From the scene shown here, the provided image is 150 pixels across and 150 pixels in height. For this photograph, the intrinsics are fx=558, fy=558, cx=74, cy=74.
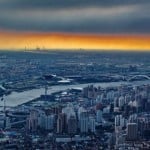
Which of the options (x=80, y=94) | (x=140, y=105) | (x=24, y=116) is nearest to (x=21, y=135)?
(x=24, y=116)

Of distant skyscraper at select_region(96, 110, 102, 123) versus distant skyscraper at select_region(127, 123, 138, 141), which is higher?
distant skyscraper at select_region(127, 123, 138, 141)

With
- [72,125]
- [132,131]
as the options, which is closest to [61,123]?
[72,125]

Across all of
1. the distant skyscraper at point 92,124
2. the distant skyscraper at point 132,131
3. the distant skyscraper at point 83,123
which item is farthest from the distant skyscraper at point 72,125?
the distant skyscraper at point 132,131

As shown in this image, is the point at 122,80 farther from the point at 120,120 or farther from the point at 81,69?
the point at 120,120

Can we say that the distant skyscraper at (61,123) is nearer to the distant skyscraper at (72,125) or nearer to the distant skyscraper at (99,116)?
the distant skyscraper at (72,125)

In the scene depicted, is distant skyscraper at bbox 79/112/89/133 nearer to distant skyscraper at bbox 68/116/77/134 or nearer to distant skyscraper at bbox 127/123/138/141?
distant skyscraper at bbox 68/116/77/134

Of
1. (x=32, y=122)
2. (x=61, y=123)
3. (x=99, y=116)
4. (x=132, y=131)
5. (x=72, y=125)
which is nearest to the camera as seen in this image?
(x=132, y=131)

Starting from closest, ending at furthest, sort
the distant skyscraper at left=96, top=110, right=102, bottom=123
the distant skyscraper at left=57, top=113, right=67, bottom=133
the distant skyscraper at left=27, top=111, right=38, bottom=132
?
1. the distant skyscraper at left=57, top=113, right=67, bottom=133
2. the distant skyscraper at left=27, top=111, right=38, bottom=132
3. the distant skyscraper at left=96, top=110, right=102, bottom=123

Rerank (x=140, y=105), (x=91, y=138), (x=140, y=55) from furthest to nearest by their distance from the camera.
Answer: (x=140, y=55) < (x=140, y=105) < (x=91, y=138)

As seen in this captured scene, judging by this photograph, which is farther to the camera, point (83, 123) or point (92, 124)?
point (92, 124)

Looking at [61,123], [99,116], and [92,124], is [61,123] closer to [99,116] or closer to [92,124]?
[92,124]

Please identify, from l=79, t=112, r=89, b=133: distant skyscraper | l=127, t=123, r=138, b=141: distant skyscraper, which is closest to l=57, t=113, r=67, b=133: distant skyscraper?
l=79, t=112, r=89, b=133: distant skyscraper
